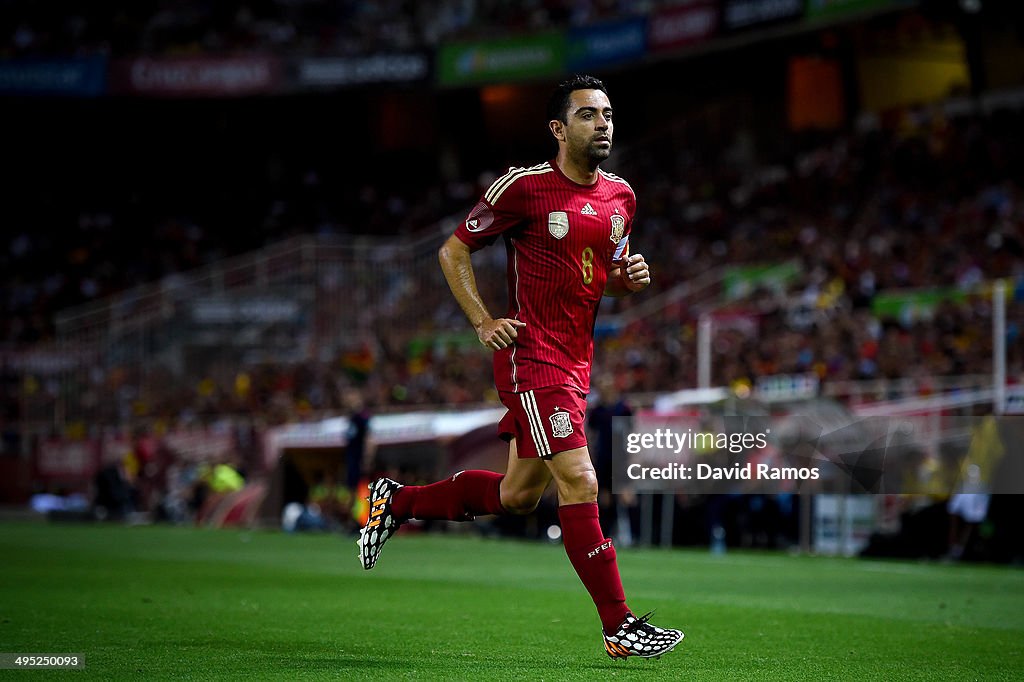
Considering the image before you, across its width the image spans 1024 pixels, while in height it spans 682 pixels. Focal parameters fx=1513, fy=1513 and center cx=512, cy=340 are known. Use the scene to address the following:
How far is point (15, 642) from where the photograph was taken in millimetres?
6438

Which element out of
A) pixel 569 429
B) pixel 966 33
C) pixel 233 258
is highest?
pixel 966 33

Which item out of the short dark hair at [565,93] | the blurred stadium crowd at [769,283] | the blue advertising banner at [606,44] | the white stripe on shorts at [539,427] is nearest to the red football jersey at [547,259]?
the white stripe on shorts at [539,427]

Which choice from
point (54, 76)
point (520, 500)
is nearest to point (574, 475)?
point (520, 500)

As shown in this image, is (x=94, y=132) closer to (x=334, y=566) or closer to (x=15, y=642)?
(x=334, y=566)

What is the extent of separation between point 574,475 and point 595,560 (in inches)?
13.7

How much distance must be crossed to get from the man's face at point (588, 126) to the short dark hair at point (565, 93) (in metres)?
0.02

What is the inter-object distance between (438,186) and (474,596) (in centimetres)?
3378

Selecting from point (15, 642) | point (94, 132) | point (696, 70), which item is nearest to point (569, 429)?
point (15, 642)

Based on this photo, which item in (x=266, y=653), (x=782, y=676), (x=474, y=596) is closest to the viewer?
(x=782, y=676)

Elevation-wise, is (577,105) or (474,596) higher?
(577,105)

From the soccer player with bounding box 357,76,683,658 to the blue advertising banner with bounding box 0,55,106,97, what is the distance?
121 feet

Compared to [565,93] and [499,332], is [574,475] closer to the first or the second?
[499,332]

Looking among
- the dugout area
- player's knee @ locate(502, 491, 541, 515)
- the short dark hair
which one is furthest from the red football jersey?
the dugout area

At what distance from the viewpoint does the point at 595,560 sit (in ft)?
19.6
